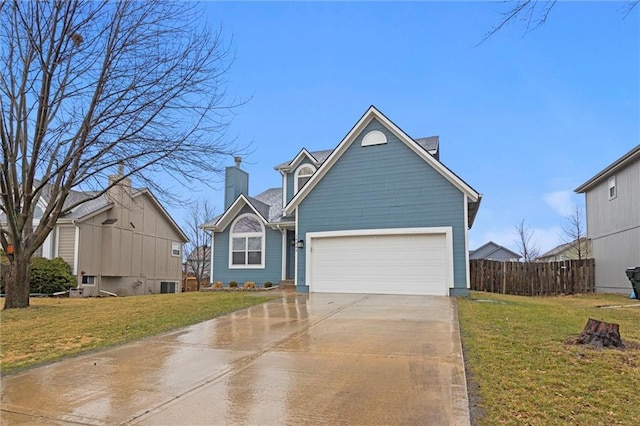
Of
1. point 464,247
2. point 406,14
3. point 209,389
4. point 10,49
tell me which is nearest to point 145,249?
point 10,49

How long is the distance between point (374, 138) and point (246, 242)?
24.6 ft

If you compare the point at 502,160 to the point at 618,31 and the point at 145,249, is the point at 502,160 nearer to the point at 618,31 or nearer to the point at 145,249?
the point at 618,31

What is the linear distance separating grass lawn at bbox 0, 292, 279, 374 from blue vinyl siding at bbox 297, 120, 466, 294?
14.5 feet

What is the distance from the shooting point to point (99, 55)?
11.9m

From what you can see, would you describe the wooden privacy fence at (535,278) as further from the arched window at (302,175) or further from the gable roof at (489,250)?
the gable roof at (489,250)

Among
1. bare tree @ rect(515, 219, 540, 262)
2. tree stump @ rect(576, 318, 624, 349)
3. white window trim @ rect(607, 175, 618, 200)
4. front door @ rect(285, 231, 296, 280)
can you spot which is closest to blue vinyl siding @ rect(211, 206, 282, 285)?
front door @ rect(285, 231, 296, 280)

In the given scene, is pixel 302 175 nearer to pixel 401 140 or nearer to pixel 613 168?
pixel 401 140

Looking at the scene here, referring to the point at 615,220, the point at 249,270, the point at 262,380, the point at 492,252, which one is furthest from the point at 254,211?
the point at 492,252

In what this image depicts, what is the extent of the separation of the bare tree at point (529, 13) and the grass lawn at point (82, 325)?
7.41 meters

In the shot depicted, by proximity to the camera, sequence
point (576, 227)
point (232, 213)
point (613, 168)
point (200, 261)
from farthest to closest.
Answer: point (200, 261), point (576, 227), point (232, 213), point (613, 168)

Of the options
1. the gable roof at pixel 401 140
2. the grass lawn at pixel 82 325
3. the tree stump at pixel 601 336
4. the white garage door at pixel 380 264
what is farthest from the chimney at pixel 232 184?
→ the tree stump at pixel 601 336

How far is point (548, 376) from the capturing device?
196 inches

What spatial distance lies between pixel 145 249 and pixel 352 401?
83.7 feet

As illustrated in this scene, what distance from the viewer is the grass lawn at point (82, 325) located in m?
6.91
